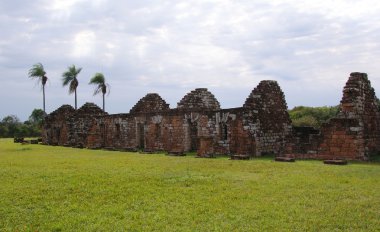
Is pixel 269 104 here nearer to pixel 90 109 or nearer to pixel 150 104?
pixel 150 104

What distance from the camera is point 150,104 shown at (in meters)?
29.9

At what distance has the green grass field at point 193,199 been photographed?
7.21m

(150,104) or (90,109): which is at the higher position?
(90,109)

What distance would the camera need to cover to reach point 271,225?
23.1ft

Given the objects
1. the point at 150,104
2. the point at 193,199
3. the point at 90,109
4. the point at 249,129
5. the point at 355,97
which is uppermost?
the point at 90,109

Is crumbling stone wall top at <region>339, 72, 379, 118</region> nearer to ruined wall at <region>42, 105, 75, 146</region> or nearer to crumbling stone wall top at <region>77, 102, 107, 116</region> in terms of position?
crumbling stone wall top at <region>77, 102, 107, 116</region>

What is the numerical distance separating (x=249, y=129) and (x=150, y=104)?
1226 centimetres

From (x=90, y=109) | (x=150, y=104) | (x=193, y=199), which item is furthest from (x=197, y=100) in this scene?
(x=193, y=199)

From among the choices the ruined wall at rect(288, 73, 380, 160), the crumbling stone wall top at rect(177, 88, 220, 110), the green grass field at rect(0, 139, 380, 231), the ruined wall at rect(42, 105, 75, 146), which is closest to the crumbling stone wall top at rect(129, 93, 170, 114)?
the crumbling stone wall top at rect(177, 88, 220, 110)

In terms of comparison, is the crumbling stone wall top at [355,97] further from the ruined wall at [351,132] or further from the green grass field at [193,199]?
the green grass field at [193,199]

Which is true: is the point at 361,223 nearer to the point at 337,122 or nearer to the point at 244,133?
the point at 337,122

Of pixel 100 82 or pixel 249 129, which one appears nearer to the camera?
pixel 249 129

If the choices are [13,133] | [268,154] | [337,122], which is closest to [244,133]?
[268,154]

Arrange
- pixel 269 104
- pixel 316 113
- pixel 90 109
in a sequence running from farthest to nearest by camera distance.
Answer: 1. pixel 316 113
2. pixel 90 109
3. pixel 269 104
